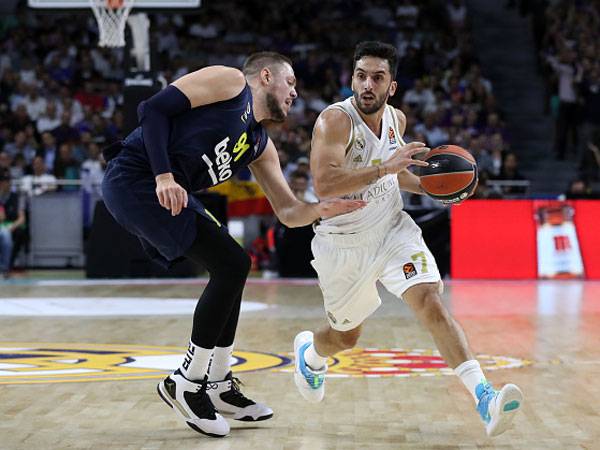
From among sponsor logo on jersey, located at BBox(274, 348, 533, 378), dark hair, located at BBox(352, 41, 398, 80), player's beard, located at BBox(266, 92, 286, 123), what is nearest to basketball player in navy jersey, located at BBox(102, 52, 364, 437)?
player's beard, located at BBox(266, 92, 286, 123)

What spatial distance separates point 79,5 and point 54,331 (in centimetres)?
642

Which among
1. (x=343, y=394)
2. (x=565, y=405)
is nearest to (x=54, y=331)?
(x=343, y=394)

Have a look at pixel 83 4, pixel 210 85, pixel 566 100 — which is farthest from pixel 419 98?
pixel 210 85

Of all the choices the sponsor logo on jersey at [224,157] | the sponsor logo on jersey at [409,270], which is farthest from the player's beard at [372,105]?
the sponsor logo on jersey at [409,270]

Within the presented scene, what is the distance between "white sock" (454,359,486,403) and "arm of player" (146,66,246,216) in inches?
58.4

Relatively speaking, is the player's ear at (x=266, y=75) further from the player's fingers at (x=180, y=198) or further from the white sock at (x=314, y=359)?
the white sock at (x=314, y=359)

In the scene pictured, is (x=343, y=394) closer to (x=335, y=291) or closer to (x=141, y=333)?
(x=335, y=291)

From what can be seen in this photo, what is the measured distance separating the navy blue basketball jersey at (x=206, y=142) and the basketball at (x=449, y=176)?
0.99 metres

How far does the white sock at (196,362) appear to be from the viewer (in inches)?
218

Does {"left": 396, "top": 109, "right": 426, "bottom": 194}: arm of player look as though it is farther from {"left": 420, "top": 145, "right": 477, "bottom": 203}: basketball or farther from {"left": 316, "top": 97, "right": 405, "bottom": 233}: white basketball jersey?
{"left": 420, "top": 145, "right": 477, "bottom": 203}: basketball

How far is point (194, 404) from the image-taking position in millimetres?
5504

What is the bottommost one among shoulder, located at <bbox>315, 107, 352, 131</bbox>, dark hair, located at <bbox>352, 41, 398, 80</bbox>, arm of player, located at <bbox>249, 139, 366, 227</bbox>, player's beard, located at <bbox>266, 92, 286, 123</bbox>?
arm of player, located at <bbox>249, 139, 366, 227</bbox>

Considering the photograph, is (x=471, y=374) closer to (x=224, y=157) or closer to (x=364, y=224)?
(x=364, y=224)

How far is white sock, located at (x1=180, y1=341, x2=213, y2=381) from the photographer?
553cm
